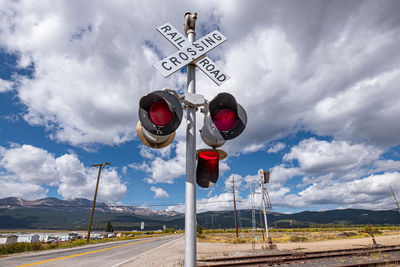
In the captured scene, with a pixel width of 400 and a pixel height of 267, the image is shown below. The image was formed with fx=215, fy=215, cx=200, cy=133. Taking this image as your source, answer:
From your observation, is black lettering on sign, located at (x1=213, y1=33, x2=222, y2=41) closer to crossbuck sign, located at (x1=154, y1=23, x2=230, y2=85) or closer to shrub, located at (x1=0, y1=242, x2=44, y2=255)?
crossbuck sign, located at (x1=154, y1=23, x2=230, y2=85)

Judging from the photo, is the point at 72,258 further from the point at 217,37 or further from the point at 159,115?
the point at 217,37

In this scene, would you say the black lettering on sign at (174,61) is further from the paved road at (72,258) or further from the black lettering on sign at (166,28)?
the paved road at (72,258)

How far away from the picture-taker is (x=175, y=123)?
217 cm

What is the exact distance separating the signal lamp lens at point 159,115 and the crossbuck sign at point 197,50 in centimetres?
67

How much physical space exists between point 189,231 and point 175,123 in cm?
108

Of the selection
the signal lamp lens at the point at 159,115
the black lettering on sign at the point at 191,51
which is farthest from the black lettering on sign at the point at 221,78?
the signal lamp lens at the point at 159,115

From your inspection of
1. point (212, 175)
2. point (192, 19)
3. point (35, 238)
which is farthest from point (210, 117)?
point (35, 238)

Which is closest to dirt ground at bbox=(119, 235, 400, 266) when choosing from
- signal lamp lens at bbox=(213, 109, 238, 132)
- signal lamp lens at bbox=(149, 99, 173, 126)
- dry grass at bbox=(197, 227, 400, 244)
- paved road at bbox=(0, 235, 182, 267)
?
paved road at bbox=(0, 235, 182, 267)

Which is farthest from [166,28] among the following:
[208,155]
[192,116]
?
[208,155]

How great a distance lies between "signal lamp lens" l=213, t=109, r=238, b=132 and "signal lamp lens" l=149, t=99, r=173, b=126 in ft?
1.70

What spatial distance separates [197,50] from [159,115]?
1.08 meters

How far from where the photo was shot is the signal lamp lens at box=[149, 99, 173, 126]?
86.8 inches

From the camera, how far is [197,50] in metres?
2.73

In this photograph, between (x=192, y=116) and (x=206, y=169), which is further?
(x=206, y=169)
